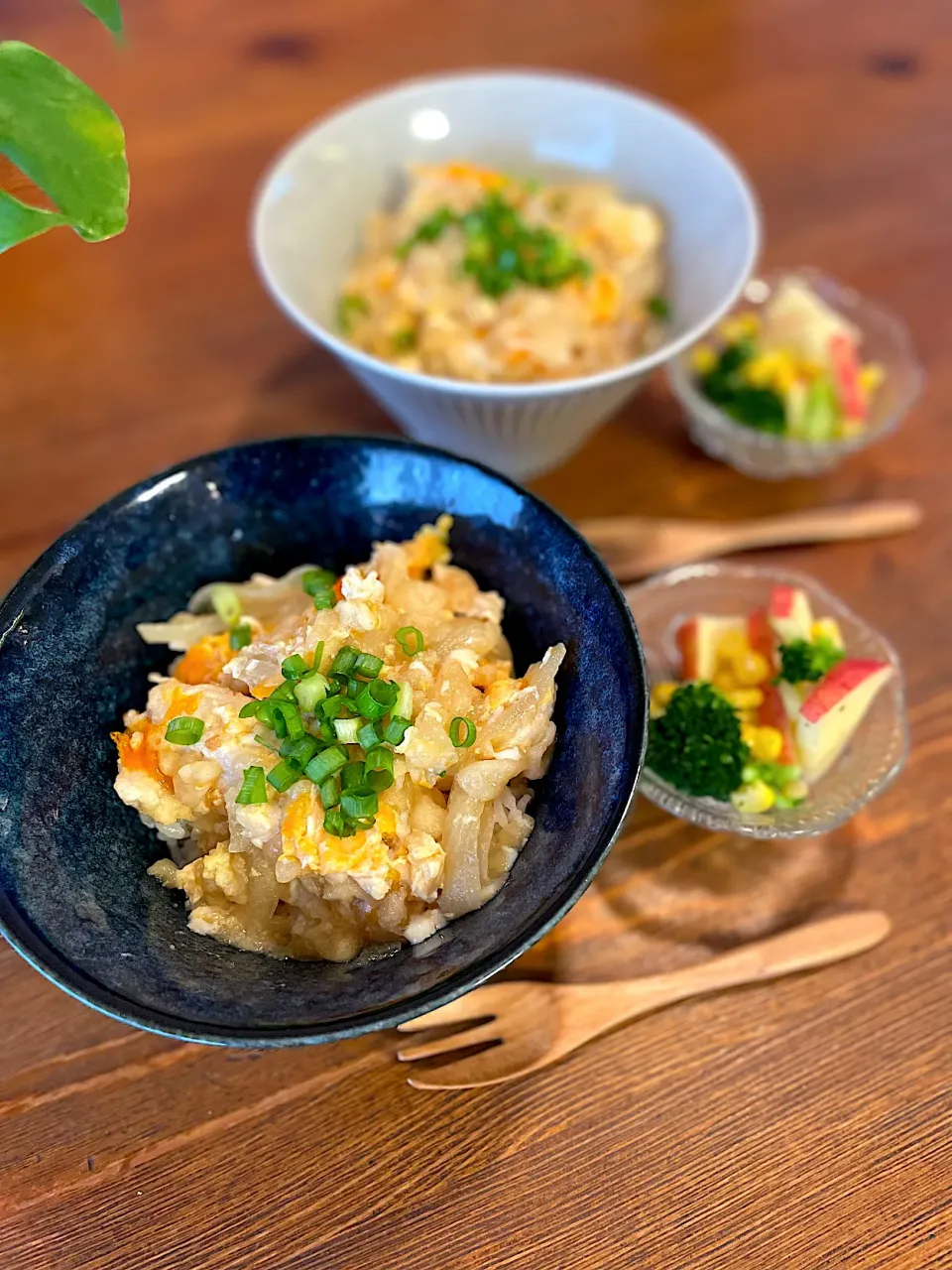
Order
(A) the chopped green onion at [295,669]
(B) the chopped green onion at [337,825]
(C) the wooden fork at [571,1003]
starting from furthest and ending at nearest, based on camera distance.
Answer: (C) the wooden fork at [571,1003]
(A) the chopped green onion at [295,669]
(B) the chopped green onion at [337,825]

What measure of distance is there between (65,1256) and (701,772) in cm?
123

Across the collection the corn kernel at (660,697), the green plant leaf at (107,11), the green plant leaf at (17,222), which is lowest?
Result: the corn kernel at (660,697)

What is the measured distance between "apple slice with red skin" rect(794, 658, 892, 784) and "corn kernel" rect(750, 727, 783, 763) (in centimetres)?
4

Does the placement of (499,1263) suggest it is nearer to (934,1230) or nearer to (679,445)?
(934,1230)

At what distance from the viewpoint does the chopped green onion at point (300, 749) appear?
1.45 metres

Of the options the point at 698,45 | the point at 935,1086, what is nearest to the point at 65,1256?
the point at 935,1086

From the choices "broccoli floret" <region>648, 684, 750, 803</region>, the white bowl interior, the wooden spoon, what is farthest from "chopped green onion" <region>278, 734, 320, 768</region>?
the white bowl interior

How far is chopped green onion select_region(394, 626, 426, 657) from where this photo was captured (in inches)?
63.1

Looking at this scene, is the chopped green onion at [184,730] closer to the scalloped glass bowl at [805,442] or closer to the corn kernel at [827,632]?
the corn kernel at [827,632]

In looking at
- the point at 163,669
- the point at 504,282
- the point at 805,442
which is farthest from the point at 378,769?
the point at 805,442

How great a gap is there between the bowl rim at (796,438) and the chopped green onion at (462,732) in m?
1.18

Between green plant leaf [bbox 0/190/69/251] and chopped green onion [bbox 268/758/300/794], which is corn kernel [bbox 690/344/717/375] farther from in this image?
green plant leaf [bbox 0/190/69/251]

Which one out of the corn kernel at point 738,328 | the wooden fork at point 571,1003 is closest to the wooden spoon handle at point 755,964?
the wooden fork at point 571,1003

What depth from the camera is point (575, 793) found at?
1501 millimetres
